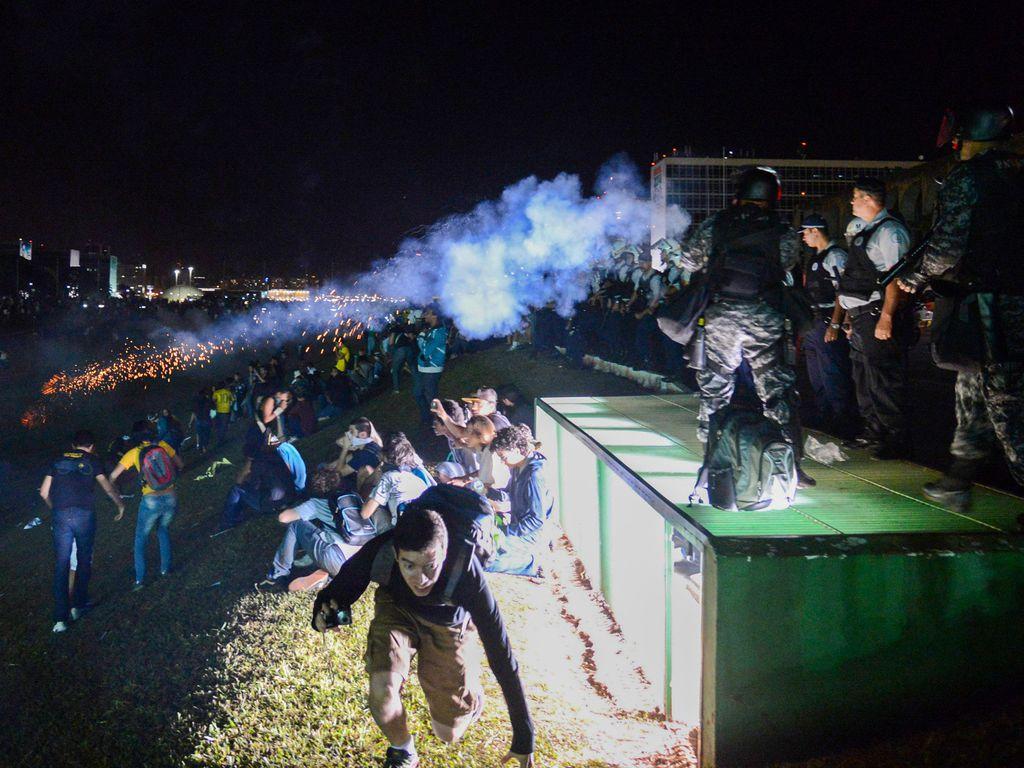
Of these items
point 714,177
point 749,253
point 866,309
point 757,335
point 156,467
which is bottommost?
point 156,467

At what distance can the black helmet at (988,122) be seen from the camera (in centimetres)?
379

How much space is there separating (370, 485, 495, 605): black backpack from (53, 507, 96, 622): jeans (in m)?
6.28

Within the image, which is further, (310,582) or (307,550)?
(307,550)

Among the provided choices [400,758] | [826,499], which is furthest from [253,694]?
[826,499]

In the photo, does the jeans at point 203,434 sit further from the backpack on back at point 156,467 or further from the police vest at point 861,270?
the police vest at point 861,270

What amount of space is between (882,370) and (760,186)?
5.52 ft

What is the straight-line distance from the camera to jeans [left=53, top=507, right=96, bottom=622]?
8.47 m

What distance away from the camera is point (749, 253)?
4750mm

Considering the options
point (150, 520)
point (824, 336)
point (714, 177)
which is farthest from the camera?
point (714, 177)

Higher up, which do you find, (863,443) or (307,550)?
(863,443)

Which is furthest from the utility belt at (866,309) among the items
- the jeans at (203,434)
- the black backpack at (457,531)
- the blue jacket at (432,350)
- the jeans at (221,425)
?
the jeans at (221,425)

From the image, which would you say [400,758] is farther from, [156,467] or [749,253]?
[156,467]

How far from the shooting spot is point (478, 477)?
25.3 ft

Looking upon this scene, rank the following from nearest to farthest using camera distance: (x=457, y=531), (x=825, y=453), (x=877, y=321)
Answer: (x=457, y=531) → (x=877, y=321) → (x=825, y=453)
